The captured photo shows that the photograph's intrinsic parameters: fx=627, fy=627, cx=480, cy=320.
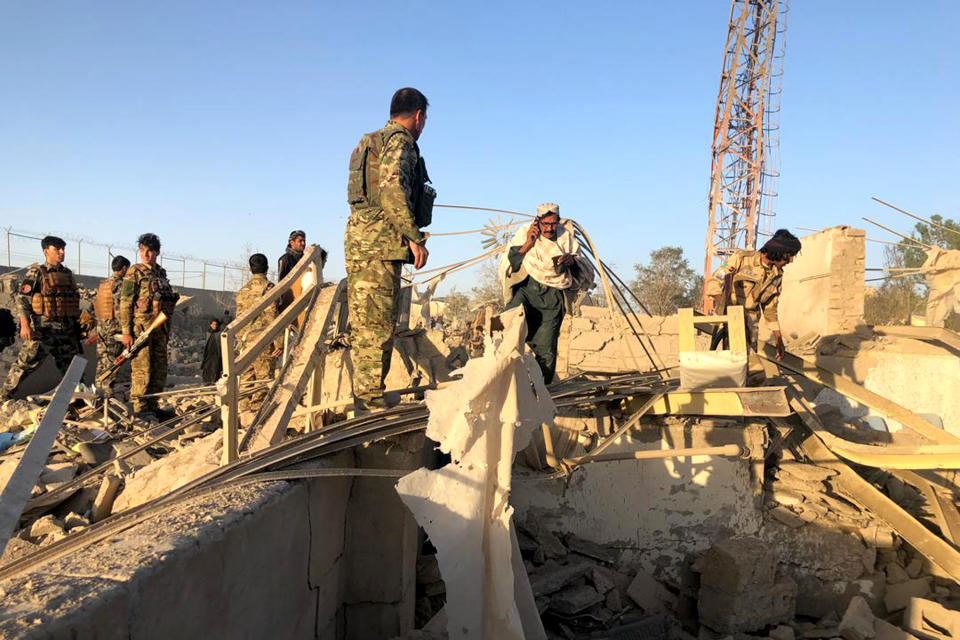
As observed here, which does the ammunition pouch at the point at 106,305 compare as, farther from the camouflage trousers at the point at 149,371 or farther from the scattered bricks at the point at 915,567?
the scattered bricks at the point at 915,567

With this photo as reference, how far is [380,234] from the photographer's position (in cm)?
324

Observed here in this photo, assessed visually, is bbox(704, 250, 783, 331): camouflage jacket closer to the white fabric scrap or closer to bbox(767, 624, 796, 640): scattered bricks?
bbox(767, 624, 796, 640): scattered bricks

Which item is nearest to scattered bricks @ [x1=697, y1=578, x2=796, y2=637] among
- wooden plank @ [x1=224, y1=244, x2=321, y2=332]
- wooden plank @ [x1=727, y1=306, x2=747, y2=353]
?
wooden plank @ [x1=727, y1=306, x2=747, y2=353]

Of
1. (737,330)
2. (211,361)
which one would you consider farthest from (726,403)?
(211,361)

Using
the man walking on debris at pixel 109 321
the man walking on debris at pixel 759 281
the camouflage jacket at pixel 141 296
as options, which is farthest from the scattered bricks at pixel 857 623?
the man walking on debris at pixel 109 321

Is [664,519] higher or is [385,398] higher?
[385,398]

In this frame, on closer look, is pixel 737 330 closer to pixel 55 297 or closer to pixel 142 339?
pixel 142 339

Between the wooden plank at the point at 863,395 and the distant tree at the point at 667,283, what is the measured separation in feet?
65.1

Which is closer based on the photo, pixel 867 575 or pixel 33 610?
pixel 33 610

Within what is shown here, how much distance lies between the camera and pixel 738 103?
27562mm

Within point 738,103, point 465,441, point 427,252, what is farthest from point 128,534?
point 738,103

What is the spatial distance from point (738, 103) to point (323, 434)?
96.6ft

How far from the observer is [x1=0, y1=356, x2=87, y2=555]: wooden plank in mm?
1367

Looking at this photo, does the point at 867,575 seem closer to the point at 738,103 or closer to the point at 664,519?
the point at 664,519
